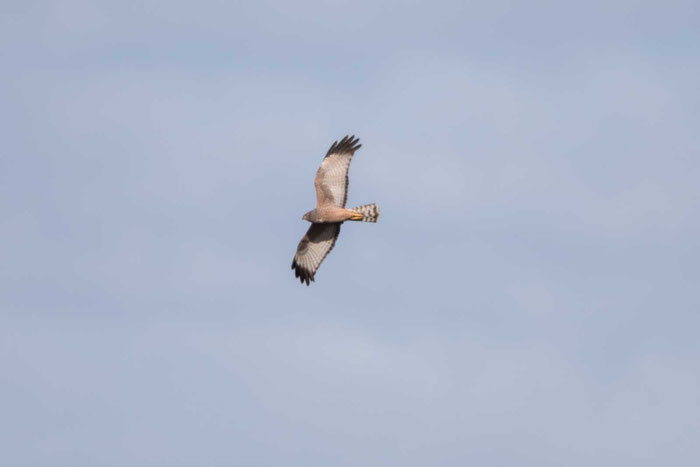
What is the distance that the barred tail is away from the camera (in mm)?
46688

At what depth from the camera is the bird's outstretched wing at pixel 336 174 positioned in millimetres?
46938

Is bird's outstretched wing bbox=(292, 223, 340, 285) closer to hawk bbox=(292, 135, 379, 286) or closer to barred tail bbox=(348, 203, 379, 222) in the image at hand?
hawk bbox=(292, 135, 379, 286)

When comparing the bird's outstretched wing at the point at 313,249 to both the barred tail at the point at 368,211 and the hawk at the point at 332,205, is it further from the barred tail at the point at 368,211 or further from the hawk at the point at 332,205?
the barred tail at the point at 368,211

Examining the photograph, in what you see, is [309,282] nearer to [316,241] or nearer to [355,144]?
[316,241]

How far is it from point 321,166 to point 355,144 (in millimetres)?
1237

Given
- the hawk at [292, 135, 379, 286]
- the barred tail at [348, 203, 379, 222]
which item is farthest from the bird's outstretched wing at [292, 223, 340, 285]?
the barred tail at [348, 203, 379, 222]

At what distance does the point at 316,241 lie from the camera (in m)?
48.2

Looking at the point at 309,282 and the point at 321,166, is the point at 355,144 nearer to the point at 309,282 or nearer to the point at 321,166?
the point at 321,166

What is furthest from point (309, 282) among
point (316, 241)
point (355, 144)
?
point (355, 144)

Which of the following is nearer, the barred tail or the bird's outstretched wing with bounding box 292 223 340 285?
the barred tail

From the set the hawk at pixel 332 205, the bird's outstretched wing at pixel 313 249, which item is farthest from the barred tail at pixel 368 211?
the bird's outstretched wing at pixel 313 249

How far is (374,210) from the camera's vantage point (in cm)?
4672

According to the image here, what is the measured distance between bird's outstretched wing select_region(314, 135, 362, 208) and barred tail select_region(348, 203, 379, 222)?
55cm

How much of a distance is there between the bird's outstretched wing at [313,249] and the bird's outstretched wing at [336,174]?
3.26 ft
